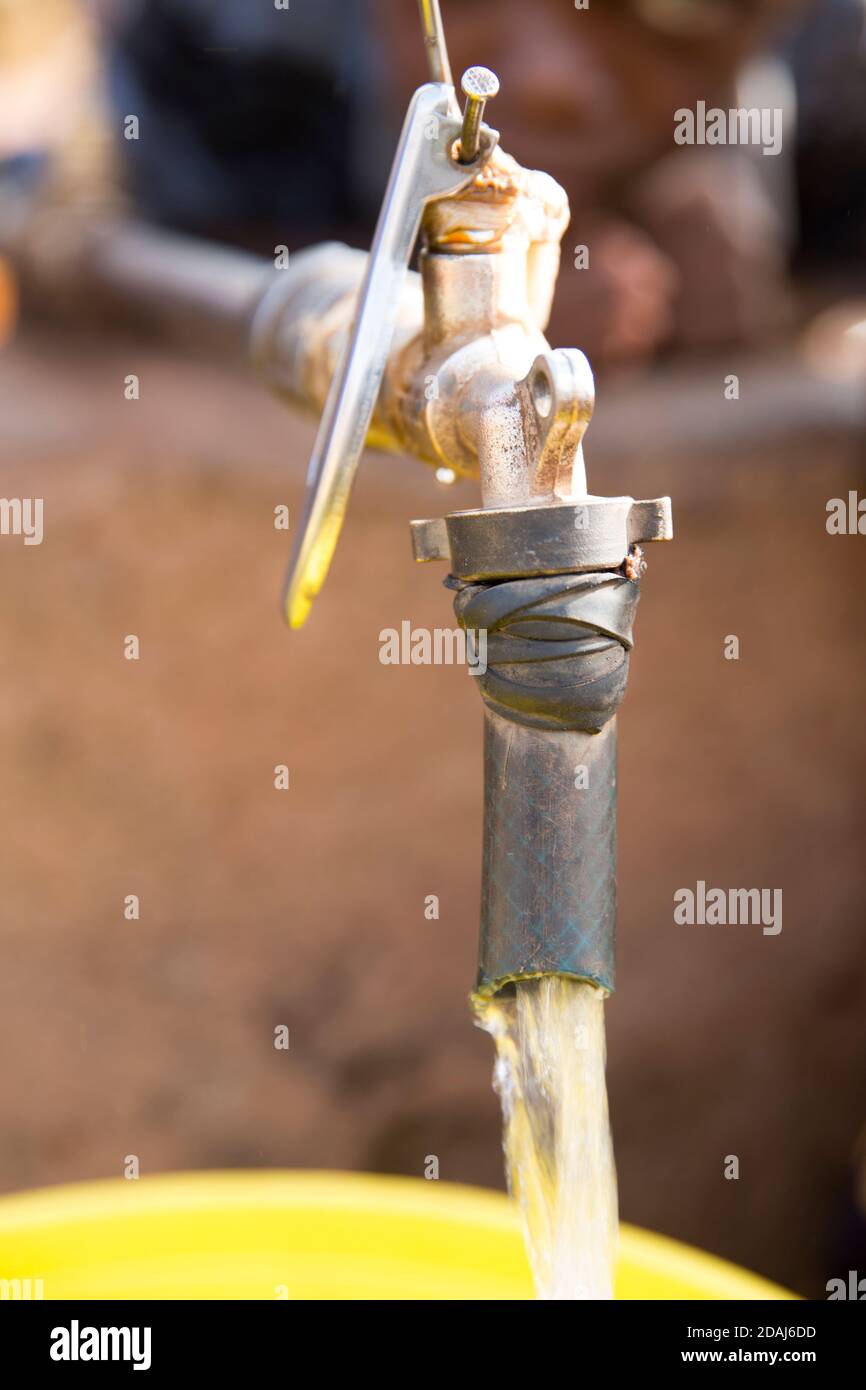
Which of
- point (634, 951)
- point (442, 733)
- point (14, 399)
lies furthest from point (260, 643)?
point (634, 951)

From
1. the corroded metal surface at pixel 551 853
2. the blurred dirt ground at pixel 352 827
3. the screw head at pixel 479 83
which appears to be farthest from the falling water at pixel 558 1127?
the blurred dirt ground at pixel 352 827

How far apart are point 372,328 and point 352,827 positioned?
99 centimetres

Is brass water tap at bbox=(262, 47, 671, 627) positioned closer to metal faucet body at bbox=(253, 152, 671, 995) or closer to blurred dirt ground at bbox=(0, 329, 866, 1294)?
metal faucet body at bbox=(253, 152, 671, 995)

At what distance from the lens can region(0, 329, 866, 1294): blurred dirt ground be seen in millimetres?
1444

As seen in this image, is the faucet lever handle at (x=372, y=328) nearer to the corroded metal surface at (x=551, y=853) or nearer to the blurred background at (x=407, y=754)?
the corroded metal surface at (x=551, y=853)

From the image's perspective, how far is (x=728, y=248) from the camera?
1.83 metres

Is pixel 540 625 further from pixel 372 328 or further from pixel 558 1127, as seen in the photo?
pixel 558 1127

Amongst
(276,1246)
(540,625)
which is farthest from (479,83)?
(276,1246)

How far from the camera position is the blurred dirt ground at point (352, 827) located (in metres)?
1.44

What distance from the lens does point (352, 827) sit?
4.95 ft

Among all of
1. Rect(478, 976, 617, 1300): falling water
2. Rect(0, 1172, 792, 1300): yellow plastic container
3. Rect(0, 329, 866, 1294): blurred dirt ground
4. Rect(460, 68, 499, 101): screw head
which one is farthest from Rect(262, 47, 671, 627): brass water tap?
Rect(0, 329, 866, 1294): blurred dirt ground

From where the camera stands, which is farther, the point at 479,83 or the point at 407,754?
the point at 407,754

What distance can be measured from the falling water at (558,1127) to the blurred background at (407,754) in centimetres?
83
